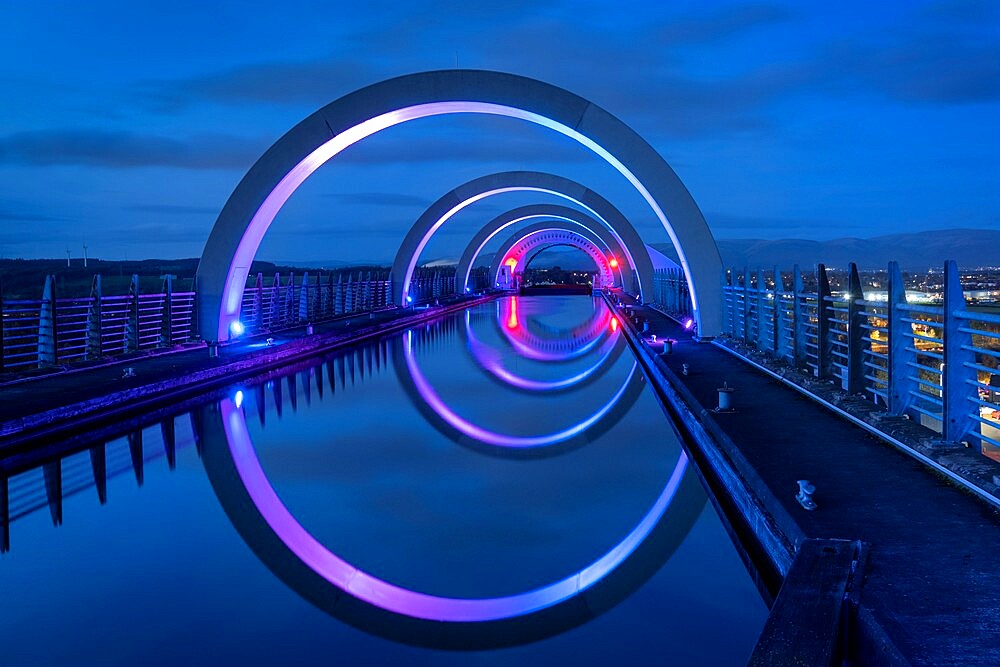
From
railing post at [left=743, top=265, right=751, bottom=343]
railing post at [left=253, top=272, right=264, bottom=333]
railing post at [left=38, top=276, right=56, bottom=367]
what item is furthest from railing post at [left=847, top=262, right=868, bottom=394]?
railing post at [left=253, top=272, right=264, bottom=333]

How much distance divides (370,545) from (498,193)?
27412 mm

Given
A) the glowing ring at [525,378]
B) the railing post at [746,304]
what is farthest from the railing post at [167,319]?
the railing post at [746,304]

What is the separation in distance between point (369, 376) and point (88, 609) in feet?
30.5

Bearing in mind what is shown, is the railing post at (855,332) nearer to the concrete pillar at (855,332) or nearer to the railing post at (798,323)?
the concrete pillar at (855,332)

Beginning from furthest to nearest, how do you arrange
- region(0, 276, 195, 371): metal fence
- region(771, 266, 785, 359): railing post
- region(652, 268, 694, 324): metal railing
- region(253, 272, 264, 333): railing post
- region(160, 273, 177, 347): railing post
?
region(652, 268, 694, 324): metal railing, region(253, 272, 264, 333): railing post, region(160, 273, 177, 347): railing post, region(0, 276, 195, 371): metal fence, region(771, 266, 785, 359): railing post

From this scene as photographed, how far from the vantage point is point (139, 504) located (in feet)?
20.5

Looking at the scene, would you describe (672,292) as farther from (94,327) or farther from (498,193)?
(94,327)

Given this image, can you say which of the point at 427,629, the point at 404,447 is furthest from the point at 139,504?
the point at 427,629

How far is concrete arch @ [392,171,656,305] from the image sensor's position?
30031 millimetres

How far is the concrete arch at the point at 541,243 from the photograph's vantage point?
5178 centimetres

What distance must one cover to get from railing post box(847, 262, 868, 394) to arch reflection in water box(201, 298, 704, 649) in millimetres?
2174

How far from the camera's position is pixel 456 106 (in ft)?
52.9

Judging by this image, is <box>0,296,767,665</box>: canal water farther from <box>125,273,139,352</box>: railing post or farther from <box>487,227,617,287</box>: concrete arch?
<box>487,227,617,287</box>: concrete arch

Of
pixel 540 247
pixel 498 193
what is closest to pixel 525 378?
pixel 498 193
